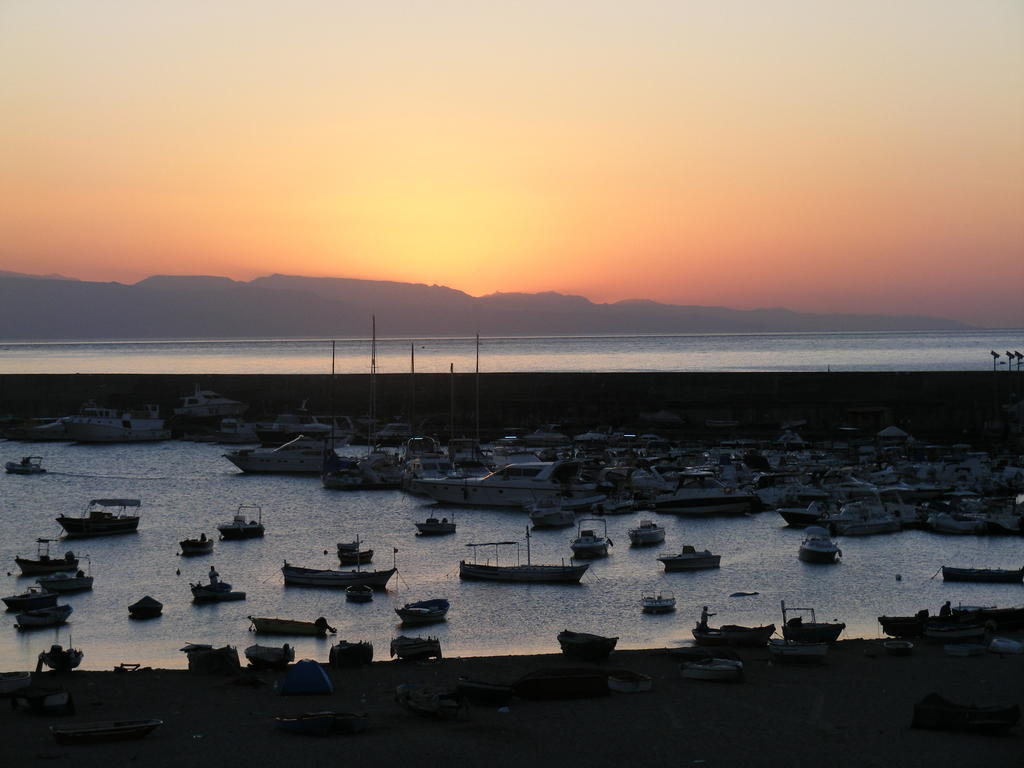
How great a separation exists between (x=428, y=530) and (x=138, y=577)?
25.1 ft

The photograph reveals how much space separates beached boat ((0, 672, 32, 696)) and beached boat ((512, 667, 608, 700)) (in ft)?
20.2

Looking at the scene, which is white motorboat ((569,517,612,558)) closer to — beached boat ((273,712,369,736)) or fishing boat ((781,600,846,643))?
fishing boat ((781,600,846,643))

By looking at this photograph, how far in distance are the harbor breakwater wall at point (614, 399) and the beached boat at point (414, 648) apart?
28262mm

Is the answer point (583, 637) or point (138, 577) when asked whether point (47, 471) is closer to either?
point (138, 577)

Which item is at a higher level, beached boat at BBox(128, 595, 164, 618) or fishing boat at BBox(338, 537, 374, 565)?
fishing boat at BBox(338, 537, 374, 565)

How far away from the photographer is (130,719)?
45.6ft

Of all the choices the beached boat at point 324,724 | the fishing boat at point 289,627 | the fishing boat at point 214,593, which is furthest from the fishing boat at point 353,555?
the beached boat at point 324,724

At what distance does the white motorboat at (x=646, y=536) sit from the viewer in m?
27.3

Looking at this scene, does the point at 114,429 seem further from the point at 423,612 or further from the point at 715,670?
the point at 715,670

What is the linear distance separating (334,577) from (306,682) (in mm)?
7839

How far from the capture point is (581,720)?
13695 mm

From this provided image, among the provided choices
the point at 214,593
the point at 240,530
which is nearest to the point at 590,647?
the point at 214,593

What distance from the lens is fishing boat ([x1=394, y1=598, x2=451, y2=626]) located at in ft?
64.8

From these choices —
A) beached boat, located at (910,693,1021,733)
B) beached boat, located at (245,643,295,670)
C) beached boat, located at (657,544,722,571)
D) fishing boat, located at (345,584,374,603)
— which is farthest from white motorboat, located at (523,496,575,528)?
beached boat, located at (910,693,1021,733)
